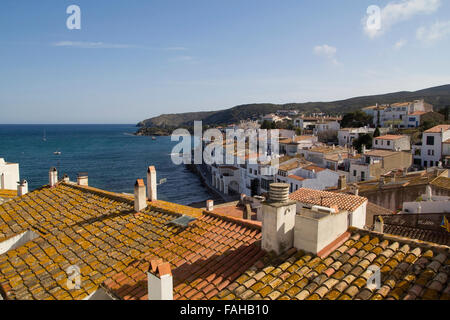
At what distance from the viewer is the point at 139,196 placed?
8070mm

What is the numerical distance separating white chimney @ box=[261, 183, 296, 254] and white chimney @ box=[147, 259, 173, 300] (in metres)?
1.79

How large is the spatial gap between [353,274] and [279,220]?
4.08ft

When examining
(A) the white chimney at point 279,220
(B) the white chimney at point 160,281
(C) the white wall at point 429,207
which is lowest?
(C) the white wall at point 429,207

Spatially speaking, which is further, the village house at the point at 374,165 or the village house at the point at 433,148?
the village house at the point at 433,148

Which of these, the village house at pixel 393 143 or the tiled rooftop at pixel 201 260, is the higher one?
the village house at pixel 393 143

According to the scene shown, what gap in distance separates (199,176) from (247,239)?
54.9 metres

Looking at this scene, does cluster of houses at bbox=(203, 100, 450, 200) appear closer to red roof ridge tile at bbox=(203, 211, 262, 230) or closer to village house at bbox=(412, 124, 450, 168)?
village house at bbox=(412, 124, 450, 168)

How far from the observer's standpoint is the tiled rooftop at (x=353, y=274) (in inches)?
156

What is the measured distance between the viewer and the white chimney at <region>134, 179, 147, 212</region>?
8000 millimetres

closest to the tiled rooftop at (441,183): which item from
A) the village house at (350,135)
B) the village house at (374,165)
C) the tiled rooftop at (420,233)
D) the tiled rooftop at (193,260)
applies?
the tiled rooftop at (420,233)

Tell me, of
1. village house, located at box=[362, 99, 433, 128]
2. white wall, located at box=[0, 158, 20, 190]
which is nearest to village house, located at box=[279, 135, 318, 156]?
village house, located at box=[362, 99, 433, 128]

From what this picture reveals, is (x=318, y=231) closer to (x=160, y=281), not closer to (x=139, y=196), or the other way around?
(x=160, y=281)

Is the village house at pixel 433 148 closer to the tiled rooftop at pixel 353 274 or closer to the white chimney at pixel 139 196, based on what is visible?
the tiled rooftop at pixel 353 274

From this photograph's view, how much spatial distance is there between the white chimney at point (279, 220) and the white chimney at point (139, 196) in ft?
13.2
